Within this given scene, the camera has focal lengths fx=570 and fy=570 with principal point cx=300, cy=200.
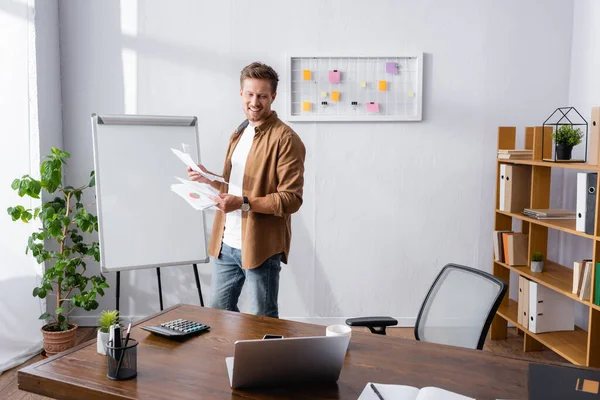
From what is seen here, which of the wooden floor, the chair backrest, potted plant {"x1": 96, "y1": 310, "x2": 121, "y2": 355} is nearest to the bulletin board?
the wooden floor

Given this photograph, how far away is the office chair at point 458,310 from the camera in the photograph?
6.23ft

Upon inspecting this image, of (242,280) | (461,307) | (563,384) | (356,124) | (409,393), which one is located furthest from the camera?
(356,124)

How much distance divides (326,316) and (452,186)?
50.0 inches

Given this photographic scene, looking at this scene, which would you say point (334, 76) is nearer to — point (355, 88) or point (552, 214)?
point (355, 88)

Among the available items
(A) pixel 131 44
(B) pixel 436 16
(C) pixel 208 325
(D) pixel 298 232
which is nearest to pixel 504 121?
(B) pixel 436 16

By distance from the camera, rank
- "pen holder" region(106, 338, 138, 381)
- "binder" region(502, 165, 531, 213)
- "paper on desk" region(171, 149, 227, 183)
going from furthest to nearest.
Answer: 1. "binder" region(502, 165, 531, 213)
2. "paper on desk" region(171, 149, 227, 183)
3. "pen holder" region(106, 338, 138, 381)

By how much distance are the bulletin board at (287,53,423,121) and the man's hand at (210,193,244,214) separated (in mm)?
1631

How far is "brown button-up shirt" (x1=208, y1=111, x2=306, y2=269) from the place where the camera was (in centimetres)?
238

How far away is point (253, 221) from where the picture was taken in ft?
7.95

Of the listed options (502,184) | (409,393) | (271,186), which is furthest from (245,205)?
(502,184)

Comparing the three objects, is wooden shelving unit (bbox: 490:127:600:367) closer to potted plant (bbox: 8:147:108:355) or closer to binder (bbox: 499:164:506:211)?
binder (bbox: 499:164:506:211)

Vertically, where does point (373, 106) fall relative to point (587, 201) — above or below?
above

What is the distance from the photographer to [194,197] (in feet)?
8.16

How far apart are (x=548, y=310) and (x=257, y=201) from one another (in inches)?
82.3
